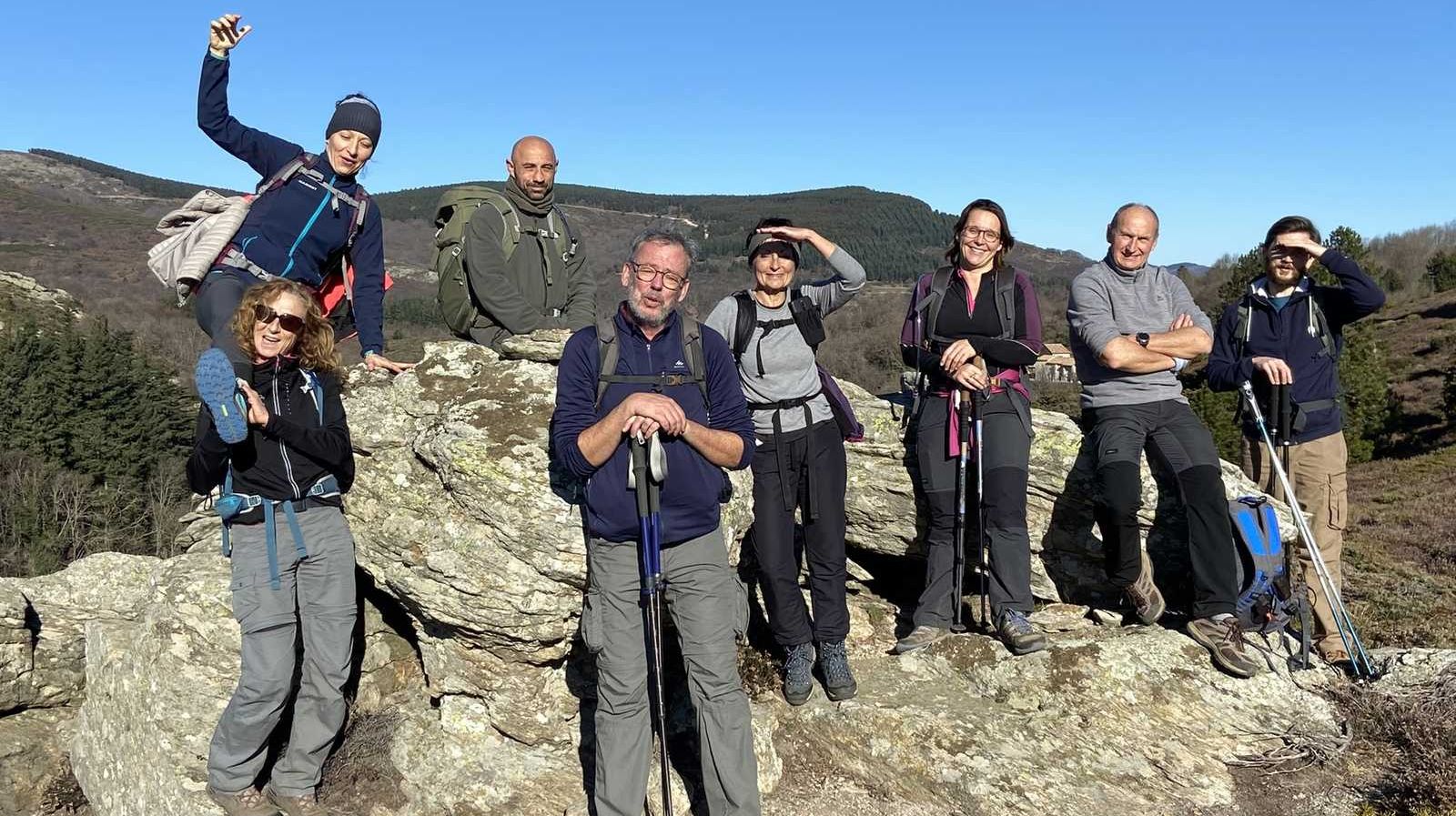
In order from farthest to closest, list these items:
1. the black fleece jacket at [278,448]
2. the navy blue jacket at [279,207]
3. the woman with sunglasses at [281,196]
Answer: the navy blue jacket at [279,207], the woman with sunglasses at [281,196], the black fleece jacket at [278,448]

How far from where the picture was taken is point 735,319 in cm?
566

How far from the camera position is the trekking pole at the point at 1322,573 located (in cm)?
611

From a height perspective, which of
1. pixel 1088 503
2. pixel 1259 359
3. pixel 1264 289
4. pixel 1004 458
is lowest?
pixel 1088 503

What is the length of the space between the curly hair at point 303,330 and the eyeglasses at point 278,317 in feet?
0.07

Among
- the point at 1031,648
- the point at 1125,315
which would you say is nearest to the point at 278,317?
the point at 1031,648

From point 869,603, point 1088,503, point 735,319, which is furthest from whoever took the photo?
point 869,603

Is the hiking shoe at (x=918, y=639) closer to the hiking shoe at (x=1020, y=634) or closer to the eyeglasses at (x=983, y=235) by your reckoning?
the hiking shoe at (x=1020, y=634)

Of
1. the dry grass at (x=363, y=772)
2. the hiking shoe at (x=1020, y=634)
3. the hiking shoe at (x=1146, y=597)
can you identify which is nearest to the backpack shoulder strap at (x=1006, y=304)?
the hiking shoe at (x=1020, y=634)

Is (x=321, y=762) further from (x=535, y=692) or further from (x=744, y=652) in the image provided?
(x=744, y=652)

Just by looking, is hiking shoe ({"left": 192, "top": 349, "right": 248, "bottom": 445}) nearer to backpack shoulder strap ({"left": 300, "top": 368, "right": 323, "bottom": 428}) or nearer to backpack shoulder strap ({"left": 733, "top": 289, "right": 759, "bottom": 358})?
backpack shoulder strap ({"left": 300, "top": 368, "right": 323, "bottom": 428})

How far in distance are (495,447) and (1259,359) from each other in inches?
233

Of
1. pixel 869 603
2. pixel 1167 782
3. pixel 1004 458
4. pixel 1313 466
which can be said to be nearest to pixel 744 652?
pixel 869 603

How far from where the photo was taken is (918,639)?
20.6 ft

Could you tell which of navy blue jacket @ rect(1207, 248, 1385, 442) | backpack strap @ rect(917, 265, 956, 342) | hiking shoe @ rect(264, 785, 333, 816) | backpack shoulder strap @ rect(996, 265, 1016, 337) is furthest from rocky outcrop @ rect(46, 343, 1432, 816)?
backpack shoulder strap @ rect(996, 265, 1016, 337)
